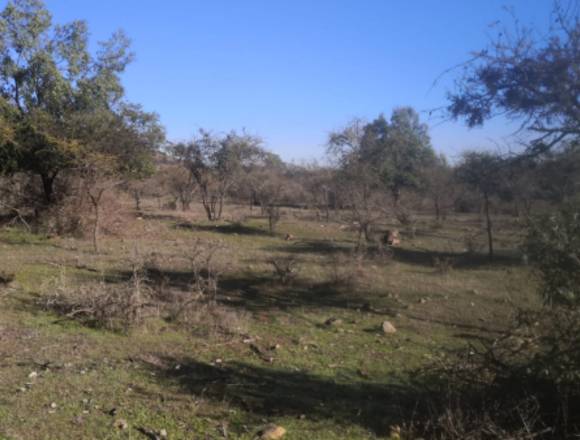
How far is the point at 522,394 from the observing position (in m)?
4.11

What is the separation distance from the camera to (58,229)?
1527cm

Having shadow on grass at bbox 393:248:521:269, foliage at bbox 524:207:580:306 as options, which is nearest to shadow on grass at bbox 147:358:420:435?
foliage at bbox 524:207:580:306

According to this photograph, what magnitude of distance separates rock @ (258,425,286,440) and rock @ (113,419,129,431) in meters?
0.99

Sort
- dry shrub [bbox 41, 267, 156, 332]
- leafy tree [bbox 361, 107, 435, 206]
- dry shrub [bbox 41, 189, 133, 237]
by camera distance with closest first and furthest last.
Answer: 1. dry shrub [bbox 41, 267, 156, 332]
2. dry shrub [bbox 41, 189, 133, 237]
3. leafy tree [bbox 361, 107, 435, 206]

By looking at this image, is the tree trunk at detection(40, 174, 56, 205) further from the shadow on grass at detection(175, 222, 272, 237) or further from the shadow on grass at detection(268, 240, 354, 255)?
the shadow on grass at detection(268, 240, 354, 255)

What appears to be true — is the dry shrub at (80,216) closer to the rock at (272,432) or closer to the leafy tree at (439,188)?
the rock at (272,432)

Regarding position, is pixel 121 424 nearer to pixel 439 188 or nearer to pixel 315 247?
pixel 315 247

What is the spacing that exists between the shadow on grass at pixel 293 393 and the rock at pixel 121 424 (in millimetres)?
874

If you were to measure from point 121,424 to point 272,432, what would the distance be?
1.12m

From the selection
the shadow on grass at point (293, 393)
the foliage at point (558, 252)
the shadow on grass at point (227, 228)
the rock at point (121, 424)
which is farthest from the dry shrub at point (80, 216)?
the foliage at point (558, 252)

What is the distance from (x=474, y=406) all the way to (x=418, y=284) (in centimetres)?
684

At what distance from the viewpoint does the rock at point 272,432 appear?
383 centimetres

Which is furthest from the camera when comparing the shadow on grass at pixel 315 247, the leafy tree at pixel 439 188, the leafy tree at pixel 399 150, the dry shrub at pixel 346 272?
the leafy tree at pixel 439 188

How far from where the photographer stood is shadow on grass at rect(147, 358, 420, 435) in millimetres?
4488
